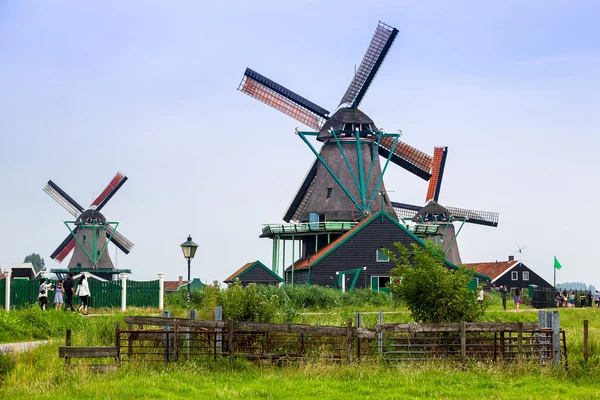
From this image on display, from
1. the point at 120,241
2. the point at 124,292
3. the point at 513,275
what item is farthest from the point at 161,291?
the point at 513,275

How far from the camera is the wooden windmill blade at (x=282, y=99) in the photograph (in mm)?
64000

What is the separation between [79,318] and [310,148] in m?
26.7

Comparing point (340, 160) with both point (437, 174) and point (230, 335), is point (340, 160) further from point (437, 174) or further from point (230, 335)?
point (230, 335)

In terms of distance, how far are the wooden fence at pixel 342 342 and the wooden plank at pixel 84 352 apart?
742mm

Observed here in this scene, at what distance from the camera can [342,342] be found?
85.9 ft

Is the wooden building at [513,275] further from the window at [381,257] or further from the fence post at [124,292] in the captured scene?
the fence post at [124,292]

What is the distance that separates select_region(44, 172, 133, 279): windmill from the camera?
281 feet

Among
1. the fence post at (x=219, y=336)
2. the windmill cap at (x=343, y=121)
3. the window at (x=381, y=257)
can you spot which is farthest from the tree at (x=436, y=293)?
the windmill cap at (x=343, y=121)

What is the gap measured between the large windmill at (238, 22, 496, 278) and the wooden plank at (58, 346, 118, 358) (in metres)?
36.6

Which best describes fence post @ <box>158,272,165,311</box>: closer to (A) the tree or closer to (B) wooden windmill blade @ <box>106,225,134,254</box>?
(A) the tree

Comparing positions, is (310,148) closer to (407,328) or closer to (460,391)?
(407,328)

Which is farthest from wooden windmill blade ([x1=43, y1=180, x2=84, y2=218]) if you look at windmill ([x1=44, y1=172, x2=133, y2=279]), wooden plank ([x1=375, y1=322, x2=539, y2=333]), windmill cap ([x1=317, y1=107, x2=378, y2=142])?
wooden plank ([x1=375, y1=322, x2=539, y2=333])

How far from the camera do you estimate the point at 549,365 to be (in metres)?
23.4

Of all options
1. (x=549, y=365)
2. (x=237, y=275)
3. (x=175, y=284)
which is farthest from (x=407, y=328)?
(x=175, y=284)
